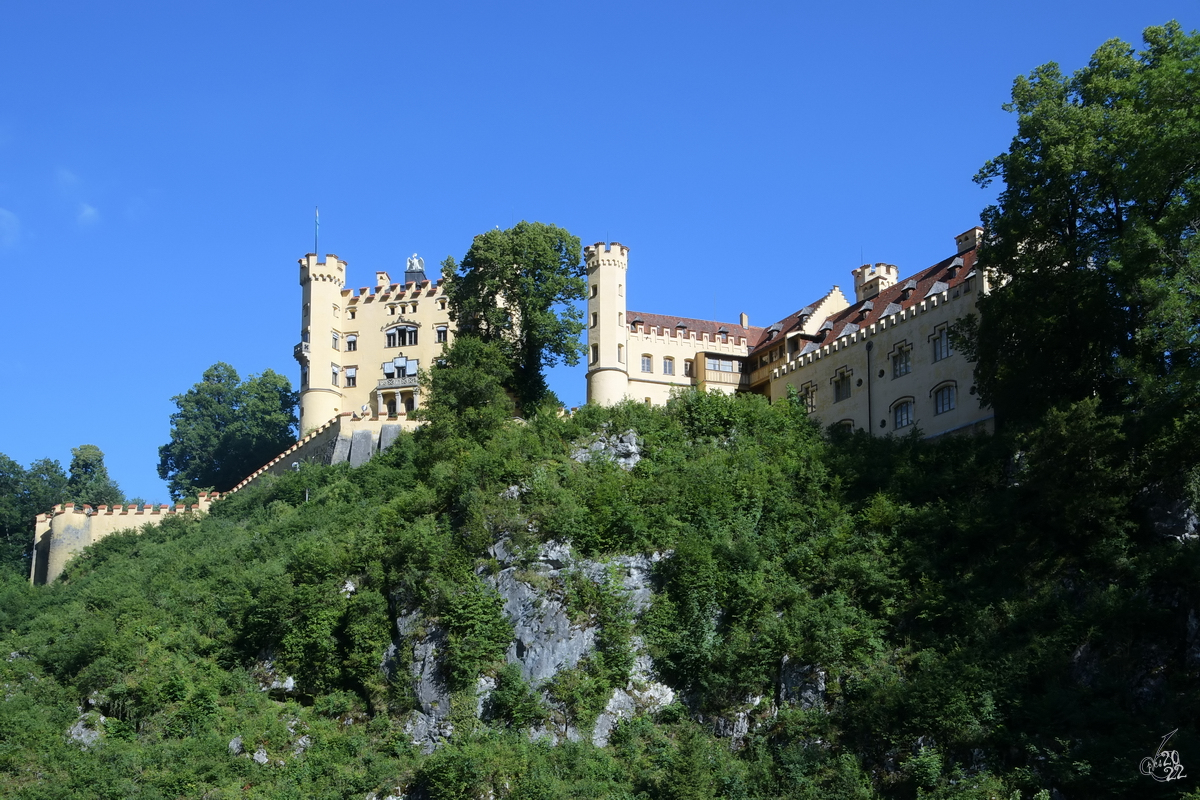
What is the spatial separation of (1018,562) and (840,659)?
20.2 ft

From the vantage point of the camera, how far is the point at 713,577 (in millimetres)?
43094

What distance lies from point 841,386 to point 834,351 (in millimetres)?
1658

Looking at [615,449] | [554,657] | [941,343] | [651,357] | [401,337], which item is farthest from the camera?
[401,337]

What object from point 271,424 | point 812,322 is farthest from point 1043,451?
point 271,424

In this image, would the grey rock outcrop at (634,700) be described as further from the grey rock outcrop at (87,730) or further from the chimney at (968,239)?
the chimney at (968,239)

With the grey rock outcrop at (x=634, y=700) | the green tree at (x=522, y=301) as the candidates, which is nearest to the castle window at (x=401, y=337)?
the green tree at (x=522, y=301)

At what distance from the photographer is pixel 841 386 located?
61.4 meters

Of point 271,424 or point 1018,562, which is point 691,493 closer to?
point 1018,562

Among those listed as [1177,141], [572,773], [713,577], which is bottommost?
[572,773]

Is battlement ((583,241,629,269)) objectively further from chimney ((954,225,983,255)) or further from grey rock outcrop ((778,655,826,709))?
grey rock outcrop ((778,655,826,709))

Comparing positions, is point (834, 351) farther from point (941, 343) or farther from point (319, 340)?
point (319, 340)

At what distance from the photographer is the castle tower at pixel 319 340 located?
78062 millimetres

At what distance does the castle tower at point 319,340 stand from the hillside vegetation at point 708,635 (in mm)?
24308

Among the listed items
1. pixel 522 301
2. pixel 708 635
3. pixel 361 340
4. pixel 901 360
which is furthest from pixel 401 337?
pixel 708 635
